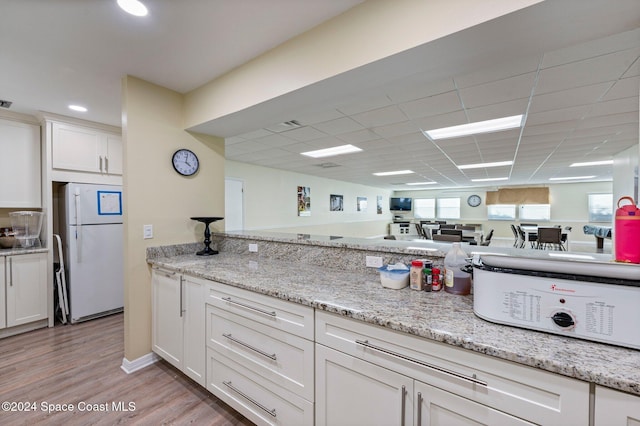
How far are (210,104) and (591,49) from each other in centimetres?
286

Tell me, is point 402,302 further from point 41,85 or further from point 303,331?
point 41,85

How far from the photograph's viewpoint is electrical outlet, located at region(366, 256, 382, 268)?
5.88 feet

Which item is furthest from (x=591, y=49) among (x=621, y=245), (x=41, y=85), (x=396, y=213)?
(x=396, y=213)

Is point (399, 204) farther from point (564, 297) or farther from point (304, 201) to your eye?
point (564, 297)

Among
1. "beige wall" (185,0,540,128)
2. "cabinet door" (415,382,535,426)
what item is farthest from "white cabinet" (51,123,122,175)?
"cabinet door" (415,382,535,426)

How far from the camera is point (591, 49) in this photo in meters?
1.79

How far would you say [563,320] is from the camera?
35.3 inches

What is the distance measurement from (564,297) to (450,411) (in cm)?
56

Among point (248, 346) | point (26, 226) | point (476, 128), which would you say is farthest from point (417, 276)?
point (26, 226)

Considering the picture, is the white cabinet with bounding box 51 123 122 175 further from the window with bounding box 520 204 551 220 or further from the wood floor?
the window with bounding box 520 204 551 220

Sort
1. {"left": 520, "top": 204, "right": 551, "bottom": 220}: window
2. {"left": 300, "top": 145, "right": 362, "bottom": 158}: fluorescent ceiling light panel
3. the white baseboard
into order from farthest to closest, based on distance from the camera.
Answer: {"left": 520, "top": 204, "right": 551, "bottom": 220}: window
{"left": 300, "top": 145, "right": 362, "bottom": 158}: fluorescent ceiling light panel
the white baseboard

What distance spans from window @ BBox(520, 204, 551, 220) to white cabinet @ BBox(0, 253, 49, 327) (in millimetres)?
13191

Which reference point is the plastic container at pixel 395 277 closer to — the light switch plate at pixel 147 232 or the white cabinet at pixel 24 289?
the light switch plate at pixel 147 232

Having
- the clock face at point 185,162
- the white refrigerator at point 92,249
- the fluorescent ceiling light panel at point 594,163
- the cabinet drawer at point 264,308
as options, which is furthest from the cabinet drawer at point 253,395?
the fluorescent ceiling light panel at point 594,163
